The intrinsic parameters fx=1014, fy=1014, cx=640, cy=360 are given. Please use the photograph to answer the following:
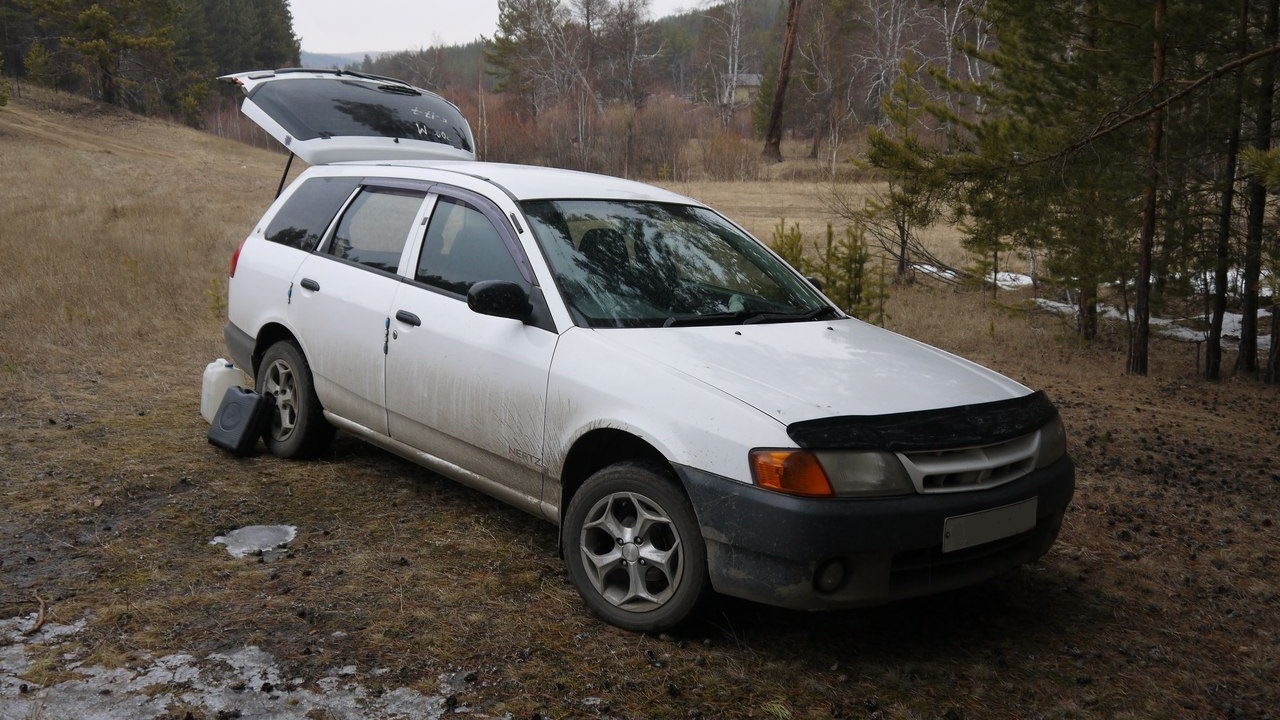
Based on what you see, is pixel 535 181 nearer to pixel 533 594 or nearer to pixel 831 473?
pixel 533 594

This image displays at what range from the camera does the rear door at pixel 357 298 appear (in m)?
4.96

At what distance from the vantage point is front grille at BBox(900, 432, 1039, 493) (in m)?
3.36

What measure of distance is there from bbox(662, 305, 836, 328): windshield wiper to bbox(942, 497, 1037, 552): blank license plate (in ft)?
4.32

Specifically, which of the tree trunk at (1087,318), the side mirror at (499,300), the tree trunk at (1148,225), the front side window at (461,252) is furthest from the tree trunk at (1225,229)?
the side mirror at (499,300)

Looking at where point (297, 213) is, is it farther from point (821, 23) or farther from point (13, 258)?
point (821, 23)

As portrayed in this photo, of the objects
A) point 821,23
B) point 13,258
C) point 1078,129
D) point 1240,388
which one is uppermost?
point 821,23

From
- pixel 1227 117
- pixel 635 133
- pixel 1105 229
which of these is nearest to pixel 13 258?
pixel 1105 229

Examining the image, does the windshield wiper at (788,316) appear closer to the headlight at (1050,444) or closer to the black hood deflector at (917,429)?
the black hood deflector at (917,429)

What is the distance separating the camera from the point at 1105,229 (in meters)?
10.3

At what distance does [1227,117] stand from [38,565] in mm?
9889

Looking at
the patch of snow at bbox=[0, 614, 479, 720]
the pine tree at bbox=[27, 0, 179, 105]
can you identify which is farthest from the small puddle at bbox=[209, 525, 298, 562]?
the pine tree at bbox=[27, 0, 179, 105]

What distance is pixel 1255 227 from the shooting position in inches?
390

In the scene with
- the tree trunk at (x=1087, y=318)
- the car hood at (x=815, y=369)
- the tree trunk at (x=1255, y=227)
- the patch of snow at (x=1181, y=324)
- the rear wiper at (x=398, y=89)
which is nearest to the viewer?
the car hood at (x=815, y=369)

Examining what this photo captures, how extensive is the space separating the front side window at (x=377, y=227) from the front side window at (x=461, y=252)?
0.67 ft
